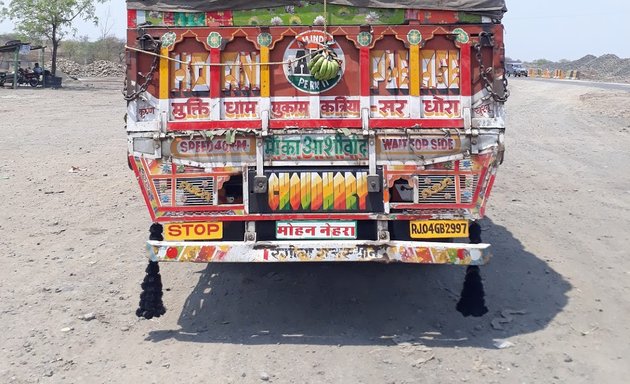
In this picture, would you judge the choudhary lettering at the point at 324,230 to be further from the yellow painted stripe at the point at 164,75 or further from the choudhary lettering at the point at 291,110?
the yellow painted stripe at the point at 164,75

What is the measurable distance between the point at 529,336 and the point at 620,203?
5.24 m

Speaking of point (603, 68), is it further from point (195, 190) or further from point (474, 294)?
point (195, 190)

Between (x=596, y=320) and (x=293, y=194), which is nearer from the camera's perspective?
(x=293, y=194)

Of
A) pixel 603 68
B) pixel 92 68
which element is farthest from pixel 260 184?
pixel 603 68

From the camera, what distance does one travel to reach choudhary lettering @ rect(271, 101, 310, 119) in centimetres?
526

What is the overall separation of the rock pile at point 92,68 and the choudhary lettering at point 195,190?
40024 mm

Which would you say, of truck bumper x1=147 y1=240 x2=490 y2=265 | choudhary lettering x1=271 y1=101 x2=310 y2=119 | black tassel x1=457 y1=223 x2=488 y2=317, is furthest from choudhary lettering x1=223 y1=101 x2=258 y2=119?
black tassel x1=457 y1=223 x2=488 y2=317

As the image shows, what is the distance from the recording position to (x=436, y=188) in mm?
5230

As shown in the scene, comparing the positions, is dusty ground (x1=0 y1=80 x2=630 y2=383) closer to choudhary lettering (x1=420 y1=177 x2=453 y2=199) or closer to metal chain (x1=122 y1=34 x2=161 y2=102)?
choudhary lettering (x1=420 y1=177 x2=453 y2=199)

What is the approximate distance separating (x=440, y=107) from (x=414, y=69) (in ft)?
1.14

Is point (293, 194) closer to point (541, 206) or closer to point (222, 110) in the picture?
point (222, 110)

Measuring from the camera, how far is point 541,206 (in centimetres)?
959

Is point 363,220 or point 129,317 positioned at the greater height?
point 363,220

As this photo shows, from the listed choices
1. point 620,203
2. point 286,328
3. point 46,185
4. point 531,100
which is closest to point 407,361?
point 286,328
